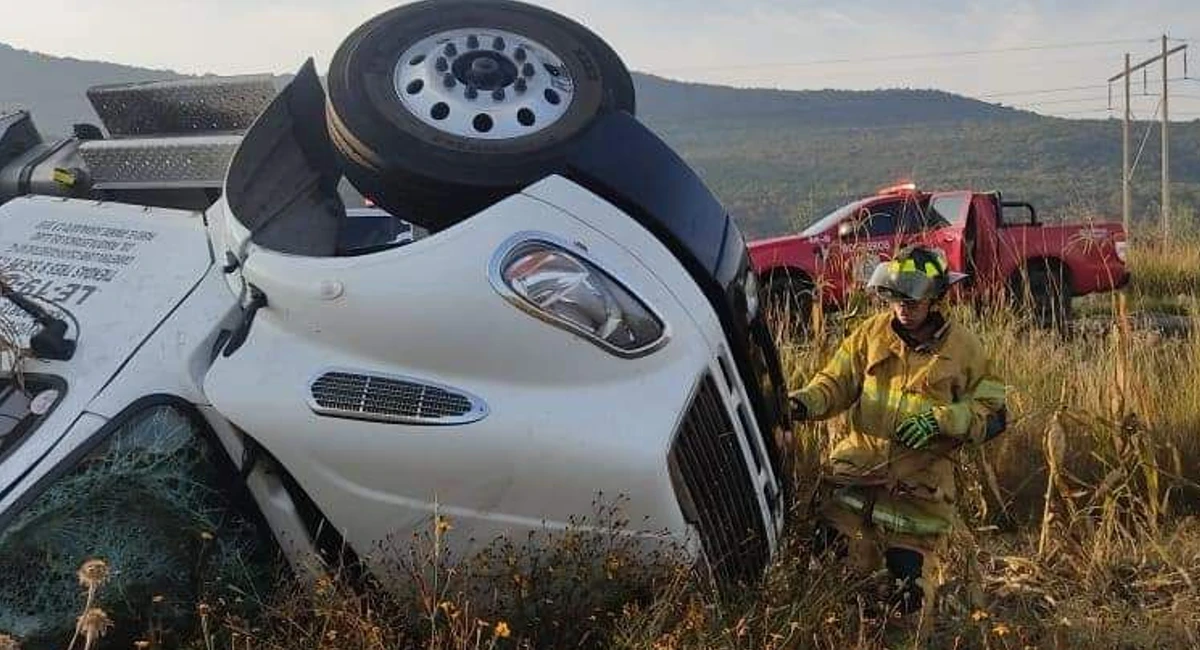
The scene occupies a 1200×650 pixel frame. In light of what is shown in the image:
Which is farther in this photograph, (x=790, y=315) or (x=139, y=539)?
(x=790, y=315)

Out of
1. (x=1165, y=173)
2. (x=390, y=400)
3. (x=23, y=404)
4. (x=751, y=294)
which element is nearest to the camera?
(x=390, y=400)

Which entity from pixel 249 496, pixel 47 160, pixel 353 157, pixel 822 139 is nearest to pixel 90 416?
pixel 249 496

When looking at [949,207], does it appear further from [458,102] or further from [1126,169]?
[1126,169]

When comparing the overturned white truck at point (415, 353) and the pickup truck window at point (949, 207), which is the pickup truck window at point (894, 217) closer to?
the pickup truck window at point (949, 207)

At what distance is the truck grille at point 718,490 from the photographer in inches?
107

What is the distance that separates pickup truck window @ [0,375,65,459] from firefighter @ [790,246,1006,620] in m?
2.20

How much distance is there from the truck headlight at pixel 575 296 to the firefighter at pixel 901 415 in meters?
1.44

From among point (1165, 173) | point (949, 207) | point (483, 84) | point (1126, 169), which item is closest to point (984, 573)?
point (483, 84)

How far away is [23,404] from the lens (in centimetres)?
279

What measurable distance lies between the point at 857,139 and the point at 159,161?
79.8 metres

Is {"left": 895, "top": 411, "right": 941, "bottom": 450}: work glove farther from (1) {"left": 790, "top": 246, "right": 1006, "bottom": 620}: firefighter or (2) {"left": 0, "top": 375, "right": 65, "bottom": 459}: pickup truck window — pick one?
(2) {"left": 0, "top": 375, "right": 65, "bottom": 459}: pickup truck window

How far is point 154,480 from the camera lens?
2693mm

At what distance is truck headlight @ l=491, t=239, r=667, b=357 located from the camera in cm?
266

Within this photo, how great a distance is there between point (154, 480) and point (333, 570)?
1.37 feet
